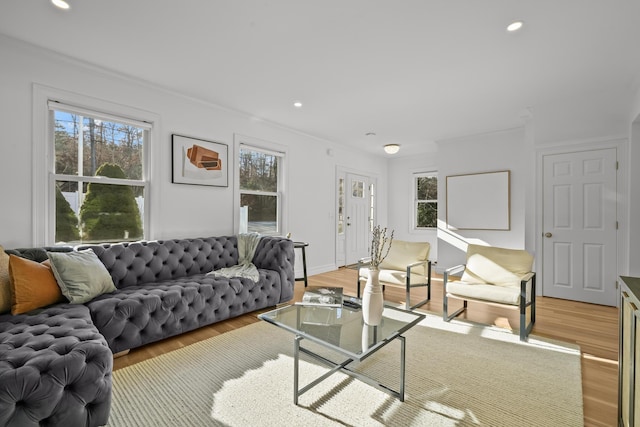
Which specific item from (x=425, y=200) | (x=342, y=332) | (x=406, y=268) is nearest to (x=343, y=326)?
(x=342, y=332)

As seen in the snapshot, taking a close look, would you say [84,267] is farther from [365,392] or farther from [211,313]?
[365,392]

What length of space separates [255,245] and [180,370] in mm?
1835

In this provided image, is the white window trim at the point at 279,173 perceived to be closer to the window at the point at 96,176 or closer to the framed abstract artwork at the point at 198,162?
the framed abstract artwork at the point at 198,162

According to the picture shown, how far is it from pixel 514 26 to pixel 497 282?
2307 mm

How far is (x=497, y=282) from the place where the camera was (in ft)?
10.5

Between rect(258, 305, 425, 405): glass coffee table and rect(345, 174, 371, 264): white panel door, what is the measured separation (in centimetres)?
397

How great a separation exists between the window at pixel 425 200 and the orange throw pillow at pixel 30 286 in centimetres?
629

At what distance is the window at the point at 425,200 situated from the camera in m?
6.79

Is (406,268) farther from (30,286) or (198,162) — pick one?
(30,286)

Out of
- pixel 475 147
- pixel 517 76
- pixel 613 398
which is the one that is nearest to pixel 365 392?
pixel 613 398

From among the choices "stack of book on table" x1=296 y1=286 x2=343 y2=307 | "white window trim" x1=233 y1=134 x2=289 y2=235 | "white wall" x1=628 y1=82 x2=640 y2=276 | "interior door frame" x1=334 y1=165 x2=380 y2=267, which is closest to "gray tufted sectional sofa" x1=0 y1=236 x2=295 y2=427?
"white window trim" x1=233 y1=134 x2=289 y2=235

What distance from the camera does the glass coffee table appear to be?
5.76 feet

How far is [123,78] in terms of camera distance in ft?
10.4

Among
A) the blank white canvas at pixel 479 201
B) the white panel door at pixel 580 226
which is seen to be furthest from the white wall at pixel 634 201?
the blank white canvas at pixel 479 201
